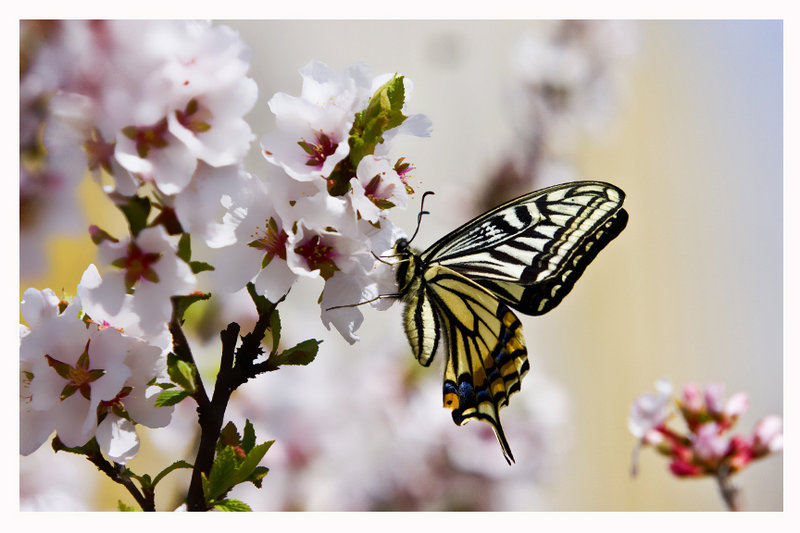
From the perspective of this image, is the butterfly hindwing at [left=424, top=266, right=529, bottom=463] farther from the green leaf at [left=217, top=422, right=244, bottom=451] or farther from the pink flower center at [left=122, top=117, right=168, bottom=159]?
the pink flower center at [left=122, top=117, right=168, bottom=159]

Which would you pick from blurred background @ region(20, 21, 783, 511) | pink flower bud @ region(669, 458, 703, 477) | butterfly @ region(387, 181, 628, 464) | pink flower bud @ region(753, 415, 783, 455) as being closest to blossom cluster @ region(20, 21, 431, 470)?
butterfly @ region(387, 181, 628, 464)

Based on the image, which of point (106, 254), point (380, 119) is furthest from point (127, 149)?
point (380, 119)

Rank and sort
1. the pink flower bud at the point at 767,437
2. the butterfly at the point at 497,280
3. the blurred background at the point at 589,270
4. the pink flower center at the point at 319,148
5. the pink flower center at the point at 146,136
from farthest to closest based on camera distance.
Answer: the blurred background at the point at 589,270
the pink flower bud at the point at 767,437
the butterfly at the point at 497,280
the pink flower center at the point at 319,148
the pink flower center at the point at 146,136

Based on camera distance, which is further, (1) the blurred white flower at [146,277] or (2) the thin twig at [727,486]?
(2) the thin twig at [727,486]

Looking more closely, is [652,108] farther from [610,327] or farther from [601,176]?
[610,327]

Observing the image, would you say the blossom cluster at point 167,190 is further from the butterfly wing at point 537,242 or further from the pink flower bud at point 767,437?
the pink flower bud at point 767,437

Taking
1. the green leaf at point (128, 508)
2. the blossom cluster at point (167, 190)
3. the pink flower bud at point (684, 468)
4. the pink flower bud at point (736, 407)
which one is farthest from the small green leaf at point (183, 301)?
the pink flower bud at point (736, 407)
